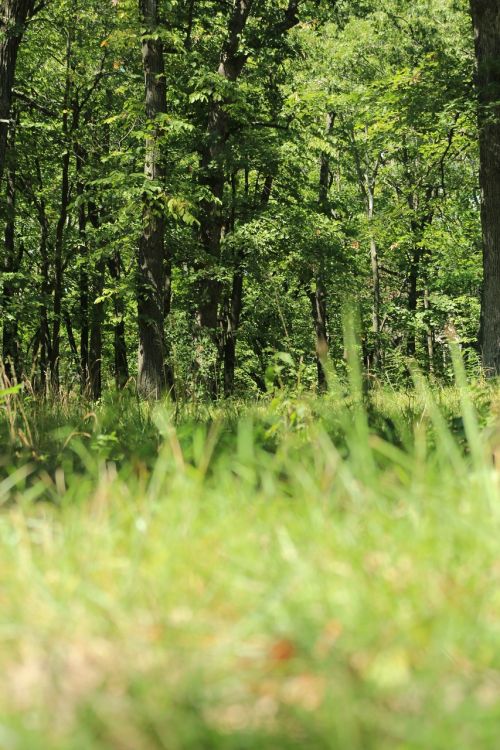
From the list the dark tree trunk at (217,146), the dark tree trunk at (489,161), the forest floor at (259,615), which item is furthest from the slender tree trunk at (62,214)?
the forest floor at (259,615)

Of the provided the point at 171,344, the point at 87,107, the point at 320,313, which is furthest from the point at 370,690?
the point at 320,313

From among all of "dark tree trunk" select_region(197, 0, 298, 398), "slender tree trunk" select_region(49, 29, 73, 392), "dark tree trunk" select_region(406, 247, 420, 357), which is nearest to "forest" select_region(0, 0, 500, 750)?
"dark tree trunk" select_region(197, 0, 298, 398)

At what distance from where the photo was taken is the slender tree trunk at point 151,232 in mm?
12008

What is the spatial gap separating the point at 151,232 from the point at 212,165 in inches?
106

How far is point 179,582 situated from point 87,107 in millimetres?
19429

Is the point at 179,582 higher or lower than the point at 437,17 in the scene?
lower

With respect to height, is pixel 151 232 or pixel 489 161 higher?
pixel 489 161

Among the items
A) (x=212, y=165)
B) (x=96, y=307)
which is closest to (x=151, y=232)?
(x=212, y=165)

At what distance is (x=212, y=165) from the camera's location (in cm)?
1427

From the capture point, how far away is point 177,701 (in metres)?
1.13

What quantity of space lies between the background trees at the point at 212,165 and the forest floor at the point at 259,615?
192 cm

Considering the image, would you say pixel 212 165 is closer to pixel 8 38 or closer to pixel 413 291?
pixel 8 38

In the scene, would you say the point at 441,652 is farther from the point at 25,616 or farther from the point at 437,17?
the point at 437,17

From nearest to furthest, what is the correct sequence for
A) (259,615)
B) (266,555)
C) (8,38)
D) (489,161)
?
(259,615)
(266,555)
(8,38)
(489,161)
